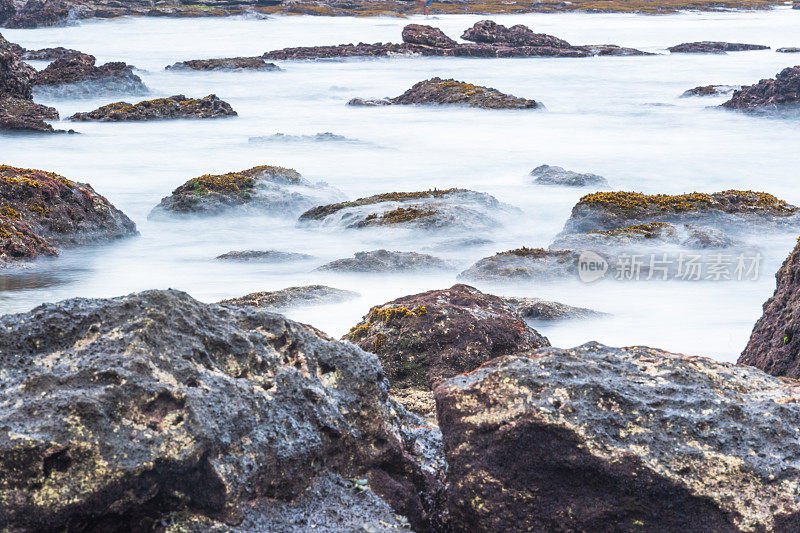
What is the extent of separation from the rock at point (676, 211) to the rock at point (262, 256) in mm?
3328

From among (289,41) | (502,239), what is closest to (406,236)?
(502,239)

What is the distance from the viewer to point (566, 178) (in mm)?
13125


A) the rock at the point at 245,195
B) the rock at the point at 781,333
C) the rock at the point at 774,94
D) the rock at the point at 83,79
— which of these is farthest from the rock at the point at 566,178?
the rock at the point at 83,79

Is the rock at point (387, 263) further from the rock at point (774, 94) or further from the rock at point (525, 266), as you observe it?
the rock at point (774, 94)

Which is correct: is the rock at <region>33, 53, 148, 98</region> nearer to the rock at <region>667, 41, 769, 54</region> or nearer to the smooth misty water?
the smooth misty water

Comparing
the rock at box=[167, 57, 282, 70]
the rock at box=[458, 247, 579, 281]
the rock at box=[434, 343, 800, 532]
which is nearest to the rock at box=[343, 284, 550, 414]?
the rock at box=[434, 343, 800, 532]

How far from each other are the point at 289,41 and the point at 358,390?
43.6 metres

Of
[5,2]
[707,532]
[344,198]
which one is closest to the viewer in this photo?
[707,532]

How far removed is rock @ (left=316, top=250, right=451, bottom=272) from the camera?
7.96m

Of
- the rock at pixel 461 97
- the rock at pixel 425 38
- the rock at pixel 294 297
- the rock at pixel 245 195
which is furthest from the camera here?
the rock at pixel 425 38

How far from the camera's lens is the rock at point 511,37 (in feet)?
126

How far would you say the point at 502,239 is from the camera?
10125mm

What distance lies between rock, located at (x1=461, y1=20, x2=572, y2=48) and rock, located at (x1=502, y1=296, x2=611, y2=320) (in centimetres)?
3398

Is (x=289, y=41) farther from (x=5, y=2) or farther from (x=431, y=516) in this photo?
(x=431, y=516)
